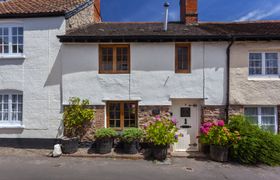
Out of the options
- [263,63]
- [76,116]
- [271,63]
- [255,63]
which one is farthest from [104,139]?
[271,63]

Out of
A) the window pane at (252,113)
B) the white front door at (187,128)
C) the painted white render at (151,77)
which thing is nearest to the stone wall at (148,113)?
the painted white render at (151,77)

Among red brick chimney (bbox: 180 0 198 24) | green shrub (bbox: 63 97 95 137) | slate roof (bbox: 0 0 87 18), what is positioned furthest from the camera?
red brick chimney (bbox: 180 0 198 24)

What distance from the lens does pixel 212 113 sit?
428 inches

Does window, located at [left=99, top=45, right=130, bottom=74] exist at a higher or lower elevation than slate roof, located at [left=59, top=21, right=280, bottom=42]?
lower

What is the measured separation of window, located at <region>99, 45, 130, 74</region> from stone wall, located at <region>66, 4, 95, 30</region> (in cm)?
225

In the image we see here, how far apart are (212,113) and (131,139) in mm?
3935

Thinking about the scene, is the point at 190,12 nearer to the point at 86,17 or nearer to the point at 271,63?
the point at 271,63

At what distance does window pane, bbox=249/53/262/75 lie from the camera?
11.0m

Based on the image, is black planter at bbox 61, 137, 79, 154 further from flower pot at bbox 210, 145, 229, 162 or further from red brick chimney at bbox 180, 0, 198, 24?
red brick chimney at bbox 180, 0, 198, 24

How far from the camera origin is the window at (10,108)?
1134cm

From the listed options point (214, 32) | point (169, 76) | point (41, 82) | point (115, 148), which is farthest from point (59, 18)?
point (214, 32)

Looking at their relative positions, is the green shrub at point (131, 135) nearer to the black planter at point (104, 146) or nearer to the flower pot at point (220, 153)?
the black planter at point (104, 146)

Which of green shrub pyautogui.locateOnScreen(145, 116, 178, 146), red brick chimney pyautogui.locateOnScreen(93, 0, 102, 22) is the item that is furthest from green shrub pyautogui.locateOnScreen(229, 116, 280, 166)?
red brick chimney pyautogui.locateOnScreen(93, 0, 102, 22)

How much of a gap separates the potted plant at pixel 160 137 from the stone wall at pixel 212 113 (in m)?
1.64
